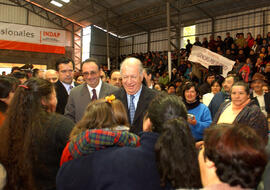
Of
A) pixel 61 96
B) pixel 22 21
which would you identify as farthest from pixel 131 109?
pixel 22 21

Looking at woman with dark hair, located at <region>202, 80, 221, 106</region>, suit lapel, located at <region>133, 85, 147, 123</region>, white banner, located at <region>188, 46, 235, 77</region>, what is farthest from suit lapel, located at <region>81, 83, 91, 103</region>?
white banner, located at <region>188, 46, 235, 77</region>

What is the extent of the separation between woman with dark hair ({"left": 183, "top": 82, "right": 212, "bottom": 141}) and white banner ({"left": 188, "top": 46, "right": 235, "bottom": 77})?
15.3ft

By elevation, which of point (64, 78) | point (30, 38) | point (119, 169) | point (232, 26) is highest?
point (232, 26)

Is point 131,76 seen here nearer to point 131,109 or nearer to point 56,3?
point 131,109

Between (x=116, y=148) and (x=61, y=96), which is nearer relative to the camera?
(x=116, y=148)

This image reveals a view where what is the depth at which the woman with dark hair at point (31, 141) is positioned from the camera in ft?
4.69

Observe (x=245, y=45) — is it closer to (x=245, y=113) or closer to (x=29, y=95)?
(x=245, y=113)

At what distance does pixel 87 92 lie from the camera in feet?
9.05

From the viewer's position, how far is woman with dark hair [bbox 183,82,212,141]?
2.81m

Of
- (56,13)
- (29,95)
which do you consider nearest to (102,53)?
(56,13)

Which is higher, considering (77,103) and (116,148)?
(77,103)

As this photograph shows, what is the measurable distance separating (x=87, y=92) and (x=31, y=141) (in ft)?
4.48

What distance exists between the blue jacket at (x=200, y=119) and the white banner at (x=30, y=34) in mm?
13227

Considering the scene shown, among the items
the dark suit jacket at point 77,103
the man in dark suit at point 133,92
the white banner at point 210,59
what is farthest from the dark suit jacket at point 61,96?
the white banner at point 210,59
